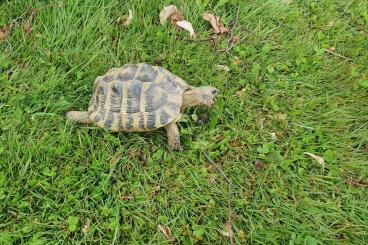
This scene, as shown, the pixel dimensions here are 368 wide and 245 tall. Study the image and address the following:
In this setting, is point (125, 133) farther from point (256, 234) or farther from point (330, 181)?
point (330, 181)

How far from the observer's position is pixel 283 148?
136 inches

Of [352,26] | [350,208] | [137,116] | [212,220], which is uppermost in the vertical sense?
[352,26]

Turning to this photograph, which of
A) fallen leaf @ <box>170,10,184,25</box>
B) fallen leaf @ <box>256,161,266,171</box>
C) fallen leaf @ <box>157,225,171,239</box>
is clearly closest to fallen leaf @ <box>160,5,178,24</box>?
fallen leaf @ <box>170,10,184,25</box>

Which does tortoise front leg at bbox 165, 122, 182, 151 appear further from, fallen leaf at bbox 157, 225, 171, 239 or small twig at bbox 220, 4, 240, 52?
small twig at bbox 220, 4, 240, 52

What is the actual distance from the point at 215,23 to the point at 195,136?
1390 mm

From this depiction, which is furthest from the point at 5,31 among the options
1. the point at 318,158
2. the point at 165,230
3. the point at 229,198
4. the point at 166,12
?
the point at 318,158

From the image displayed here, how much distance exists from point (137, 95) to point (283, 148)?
4.68ft

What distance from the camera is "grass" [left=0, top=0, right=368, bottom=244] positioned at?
3.03m

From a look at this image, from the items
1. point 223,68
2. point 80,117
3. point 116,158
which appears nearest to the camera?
point 116,158

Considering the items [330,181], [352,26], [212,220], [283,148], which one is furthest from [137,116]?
[352,26]

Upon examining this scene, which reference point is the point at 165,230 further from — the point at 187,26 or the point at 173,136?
the point at 187,26

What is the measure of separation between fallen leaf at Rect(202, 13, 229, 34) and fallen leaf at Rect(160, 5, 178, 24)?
1.14 feet

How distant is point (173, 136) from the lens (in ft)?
10.9

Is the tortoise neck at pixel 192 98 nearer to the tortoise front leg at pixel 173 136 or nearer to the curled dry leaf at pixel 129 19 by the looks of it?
the tortoise front leg at pixel 173 136
